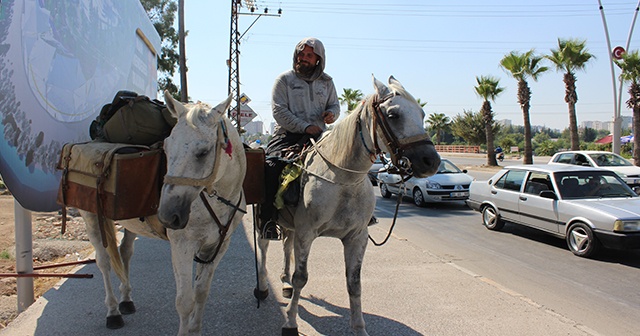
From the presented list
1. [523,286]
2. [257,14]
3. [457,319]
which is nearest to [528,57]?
[257,14]

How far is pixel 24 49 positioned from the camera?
4.54 meters

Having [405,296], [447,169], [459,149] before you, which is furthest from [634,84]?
[459,149]

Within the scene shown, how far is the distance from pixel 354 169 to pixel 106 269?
291 centimetres

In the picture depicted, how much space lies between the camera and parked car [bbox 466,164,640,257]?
696 centimetres

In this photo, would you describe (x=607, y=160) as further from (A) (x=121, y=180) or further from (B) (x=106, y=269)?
(A) (x=121, y=180)

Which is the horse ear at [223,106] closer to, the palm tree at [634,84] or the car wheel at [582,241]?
the car wheel at [582,241]

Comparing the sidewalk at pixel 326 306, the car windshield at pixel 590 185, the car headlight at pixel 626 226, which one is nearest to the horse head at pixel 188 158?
the sidewalk at pixel 326 306

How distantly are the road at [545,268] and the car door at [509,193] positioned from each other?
19.8 inches

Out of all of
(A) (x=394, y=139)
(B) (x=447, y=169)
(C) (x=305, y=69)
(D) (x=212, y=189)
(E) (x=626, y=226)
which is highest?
(C) (x=305, y=69)

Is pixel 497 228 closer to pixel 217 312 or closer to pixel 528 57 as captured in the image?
pixel 217 312

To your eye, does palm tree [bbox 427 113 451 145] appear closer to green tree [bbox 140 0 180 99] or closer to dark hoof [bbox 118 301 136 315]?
green tree [bbox 140 0 180 99]

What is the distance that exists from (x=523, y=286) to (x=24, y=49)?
6759 millimetres

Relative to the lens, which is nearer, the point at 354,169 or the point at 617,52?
the point at 354,169

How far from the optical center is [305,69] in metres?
4.41
